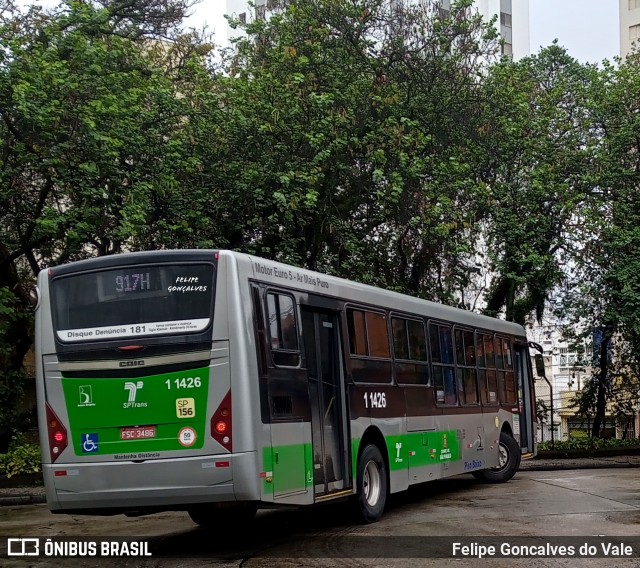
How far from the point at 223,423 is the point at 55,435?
1.97 m

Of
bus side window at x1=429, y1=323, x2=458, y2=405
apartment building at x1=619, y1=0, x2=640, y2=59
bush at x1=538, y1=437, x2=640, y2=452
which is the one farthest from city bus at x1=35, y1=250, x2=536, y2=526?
apartment building at x1=619, y1=0, x2=640, y2=59

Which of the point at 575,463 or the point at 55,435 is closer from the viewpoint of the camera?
the point at 55,435

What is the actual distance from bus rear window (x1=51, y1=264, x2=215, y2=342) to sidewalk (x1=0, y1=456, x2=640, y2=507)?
28.1ft

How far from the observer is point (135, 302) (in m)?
10.6

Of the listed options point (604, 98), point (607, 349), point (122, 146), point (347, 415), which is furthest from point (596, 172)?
point (347, 415)

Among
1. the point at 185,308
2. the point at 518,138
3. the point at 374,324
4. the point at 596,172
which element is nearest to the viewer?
the point at 185,308

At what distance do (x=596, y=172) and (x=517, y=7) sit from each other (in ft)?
159

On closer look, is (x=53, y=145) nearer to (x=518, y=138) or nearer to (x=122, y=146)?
(x=122, y=146)

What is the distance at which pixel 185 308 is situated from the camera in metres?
10.4

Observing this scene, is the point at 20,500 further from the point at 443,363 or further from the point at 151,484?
the point at 151,484

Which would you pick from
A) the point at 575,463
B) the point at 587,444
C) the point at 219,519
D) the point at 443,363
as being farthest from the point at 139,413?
the point at 587,444

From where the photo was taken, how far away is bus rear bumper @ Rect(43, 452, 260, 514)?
9.99 meters

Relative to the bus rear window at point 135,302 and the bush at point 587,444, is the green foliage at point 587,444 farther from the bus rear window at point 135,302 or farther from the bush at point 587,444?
the bus rear window at point 135,302

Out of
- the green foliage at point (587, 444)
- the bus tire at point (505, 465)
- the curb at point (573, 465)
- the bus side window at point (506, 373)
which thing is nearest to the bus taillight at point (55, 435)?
the bus side window at point (506, 373)
